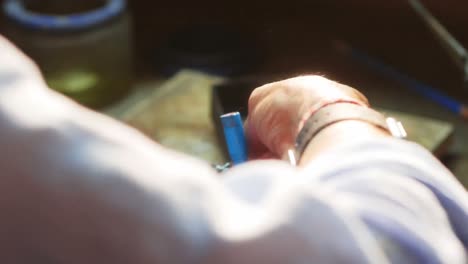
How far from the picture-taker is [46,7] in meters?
0.88

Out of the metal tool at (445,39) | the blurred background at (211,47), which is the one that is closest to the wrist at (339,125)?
the blurred background at (211,47)

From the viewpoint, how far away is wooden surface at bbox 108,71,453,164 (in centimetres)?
59

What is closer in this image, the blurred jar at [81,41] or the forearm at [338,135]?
the forearm at [338,135]

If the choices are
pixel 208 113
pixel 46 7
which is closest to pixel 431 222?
pixel 208 113

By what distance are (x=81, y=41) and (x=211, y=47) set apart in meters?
0.17

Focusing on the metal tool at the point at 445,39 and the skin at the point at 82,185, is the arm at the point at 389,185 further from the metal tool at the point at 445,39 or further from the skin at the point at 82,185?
the metal tool at the point at 445,39

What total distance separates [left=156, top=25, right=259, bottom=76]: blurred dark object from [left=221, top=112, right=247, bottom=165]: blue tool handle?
0.51 meters

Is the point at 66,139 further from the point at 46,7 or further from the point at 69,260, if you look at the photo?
the point at 46,7

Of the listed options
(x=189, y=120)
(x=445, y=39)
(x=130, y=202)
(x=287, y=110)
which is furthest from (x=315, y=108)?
(x=445, y=39)

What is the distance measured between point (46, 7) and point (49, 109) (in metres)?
0.70

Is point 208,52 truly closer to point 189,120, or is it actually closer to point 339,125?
point 189,120

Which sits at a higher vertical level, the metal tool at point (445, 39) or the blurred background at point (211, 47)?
the metal tool at point (445, 39)

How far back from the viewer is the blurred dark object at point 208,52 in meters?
0.88

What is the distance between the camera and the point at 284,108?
33 cm
